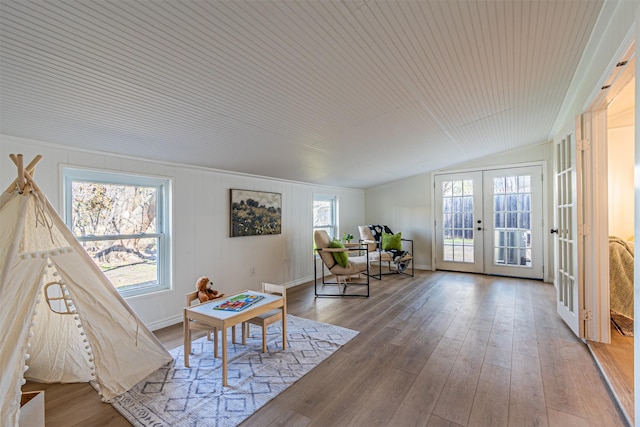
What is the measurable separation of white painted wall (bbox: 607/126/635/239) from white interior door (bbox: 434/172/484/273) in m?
1.88

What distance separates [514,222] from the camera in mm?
5344

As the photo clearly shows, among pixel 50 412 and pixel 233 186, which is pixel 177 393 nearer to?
pixel 50 412

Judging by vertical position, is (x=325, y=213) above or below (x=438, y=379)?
above

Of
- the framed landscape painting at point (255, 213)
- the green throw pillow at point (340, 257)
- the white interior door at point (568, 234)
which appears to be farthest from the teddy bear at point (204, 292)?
the white interior door at point (568, 234)

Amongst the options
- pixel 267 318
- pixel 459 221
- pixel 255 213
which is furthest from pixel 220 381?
pixel 459 221

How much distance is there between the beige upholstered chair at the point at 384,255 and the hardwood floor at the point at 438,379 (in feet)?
6.20

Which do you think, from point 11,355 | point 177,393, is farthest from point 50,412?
point 177,393

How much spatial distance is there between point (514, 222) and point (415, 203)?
1.86 metres

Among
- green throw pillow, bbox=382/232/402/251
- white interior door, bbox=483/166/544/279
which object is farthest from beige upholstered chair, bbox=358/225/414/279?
white interior door, bbox=483/166/544/279

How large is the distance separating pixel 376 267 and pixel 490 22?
529 centimetres

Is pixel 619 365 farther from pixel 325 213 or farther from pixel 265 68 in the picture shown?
pixel 325 213

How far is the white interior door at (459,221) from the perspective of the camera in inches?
225

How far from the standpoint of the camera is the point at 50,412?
1812mm

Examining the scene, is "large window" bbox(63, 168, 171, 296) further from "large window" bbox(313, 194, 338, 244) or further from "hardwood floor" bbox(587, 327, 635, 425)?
"hardwood floor" bbox(587, 327, 635, 425)
